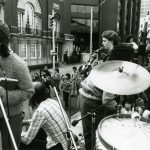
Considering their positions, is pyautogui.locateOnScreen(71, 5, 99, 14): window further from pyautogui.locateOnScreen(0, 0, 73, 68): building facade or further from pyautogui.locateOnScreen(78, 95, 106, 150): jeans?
pyautogui.locateOnScreen(78, 95, 106, 150): jeans

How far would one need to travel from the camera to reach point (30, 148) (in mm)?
3621

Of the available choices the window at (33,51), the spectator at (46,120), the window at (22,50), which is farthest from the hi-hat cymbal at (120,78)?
the window at (33,51)

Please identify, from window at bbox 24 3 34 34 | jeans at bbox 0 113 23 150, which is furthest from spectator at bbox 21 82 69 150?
window at bbox 24 3 34 34

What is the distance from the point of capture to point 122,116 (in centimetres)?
267

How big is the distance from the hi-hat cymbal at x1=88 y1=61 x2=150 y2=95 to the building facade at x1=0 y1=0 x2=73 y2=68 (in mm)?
18381

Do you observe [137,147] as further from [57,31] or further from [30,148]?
[57,31]

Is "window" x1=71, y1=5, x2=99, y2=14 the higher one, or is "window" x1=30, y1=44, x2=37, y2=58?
"window" x1=71, y1=5, x2=99, y2=14

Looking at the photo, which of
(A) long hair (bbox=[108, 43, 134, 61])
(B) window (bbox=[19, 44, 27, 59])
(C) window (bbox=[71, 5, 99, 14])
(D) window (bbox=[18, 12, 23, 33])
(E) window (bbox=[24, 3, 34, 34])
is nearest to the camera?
(A) long hair (bbox=[108, 43, 134, 61])

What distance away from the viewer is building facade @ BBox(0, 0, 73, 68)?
72.1 ft

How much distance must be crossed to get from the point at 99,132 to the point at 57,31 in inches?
1171

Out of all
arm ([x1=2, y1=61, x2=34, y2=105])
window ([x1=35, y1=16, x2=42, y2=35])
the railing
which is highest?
window ([x1=35, y1=16, x2=42, y2=35])

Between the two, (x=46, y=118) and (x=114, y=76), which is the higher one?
(x=114, y=76)

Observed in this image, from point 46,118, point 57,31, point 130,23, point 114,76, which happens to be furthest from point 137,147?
point 130,23

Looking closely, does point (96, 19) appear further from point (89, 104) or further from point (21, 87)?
point (21, 87)
